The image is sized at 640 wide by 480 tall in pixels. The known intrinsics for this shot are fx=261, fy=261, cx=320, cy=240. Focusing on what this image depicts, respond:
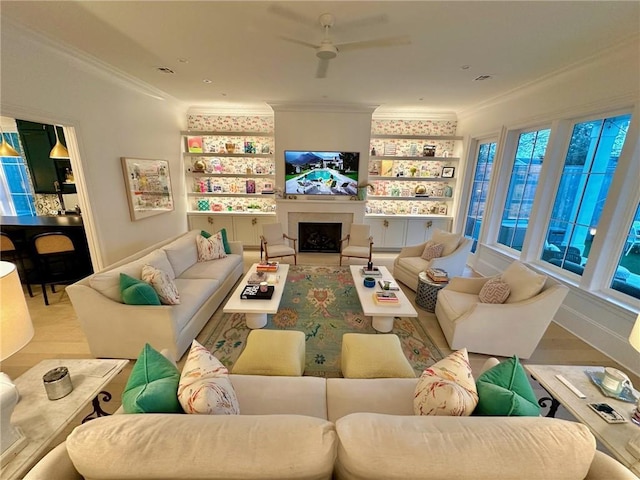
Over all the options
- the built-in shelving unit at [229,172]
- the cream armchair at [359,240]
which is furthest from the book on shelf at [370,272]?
the built-in shelving unit at [229,172]

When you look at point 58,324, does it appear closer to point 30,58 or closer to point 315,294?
point 30,58

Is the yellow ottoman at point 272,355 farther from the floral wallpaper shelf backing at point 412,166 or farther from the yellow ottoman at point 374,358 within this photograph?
the floral wallpaper shelf backing at point 412,166

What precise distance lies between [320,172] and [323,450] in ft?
16.1

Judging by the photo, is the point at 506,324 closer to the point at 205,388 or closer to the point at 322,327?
the point at 322,327

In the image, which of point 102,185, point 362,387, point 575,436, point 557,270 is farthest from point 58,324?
point 557,270

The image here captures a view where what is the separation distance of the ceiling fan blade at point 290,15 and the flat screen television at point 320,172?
299 cm

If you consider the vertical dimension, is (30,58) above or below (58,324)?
above

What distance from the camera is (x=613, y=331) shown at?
8.24 feet

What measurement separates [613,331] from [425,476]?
3.02 m

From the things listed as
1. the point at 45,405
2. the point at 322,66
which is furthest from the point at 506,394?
the point at 322,66

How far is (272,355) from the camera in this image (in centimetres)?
183

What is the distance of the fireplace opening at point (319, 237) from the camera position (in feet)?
18.3

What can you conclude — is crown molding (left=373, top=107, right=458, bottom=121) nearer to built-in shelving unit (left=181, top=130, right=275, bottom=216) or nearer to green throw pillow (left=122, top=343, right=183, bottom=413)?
built-in shelving unit (left=181, top=130, right=275, bottom=216)

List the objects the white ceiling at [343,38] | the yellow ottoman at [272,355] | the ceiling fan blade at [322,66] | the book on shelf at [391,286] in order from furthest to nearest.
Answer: the book on shelf at [391,286], the ceiling fan blade at [322,66], the white ceiling at [343,38], the yellow ottoman at [272,355]
